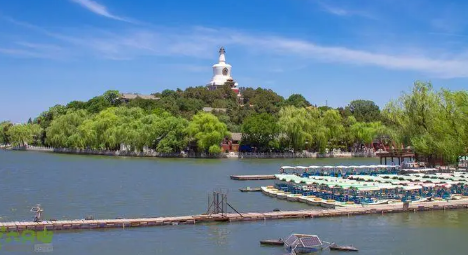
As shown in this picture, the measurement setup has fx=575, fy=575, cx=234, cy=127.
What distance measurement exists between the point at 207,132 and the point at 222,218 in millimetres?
62952

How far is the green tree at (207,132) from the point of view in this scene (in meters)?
95.3

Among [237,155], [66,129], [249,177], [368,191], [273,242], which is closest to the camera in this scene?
[273,242]

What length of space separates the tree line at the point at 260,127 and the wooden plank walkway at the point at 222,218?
21.4 meters

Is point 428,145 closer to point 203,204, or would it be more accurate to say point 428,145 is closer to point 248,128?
point 203,204

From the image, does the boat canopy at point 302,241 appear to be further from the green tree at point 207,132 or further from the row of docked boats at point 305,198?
the green tree at point 207,132

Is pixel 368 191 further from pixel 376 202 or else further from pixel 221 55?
pixel 221 55

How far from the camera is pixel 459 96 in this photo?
5834cm

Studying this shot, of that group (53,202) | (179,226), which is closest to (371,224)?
(179,226)

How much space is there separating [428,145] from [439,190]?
695 inches

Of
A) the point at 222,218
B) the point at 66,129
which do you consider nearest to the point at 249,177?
the point at 222,218

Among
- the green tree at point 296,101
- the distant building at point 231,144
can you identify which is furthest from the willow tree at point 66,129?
the green tree at point 296,101

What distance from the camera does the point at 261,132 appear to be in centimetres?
9975

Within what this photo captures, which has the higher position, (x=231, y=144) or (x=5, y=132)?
(x=5, y=132)

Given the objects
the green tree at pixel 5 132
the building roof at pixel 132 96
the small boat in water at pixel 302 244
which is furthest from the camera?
the green tree at pixel 5 132
